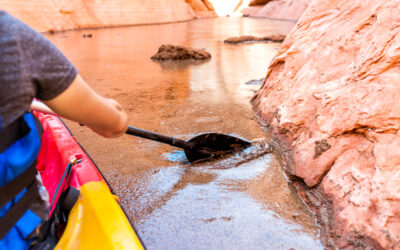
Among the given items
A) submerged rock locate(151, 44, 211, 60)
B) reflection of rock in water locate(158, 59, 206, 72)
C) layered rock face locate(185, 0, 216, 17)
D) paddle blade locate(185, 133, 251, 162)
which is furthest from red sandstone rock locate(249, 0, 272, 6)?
paddle blade locate(185, 133, 251, 162)

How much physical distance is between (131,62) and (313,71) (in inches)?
174

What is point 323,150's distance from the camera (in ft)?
5.49

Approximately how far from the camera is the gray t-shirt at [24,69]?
0.56m

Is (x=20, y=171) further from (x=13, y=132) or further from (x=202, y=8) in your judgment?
(x=202, y=8)

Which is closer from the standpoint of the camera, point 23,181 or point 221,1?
point 23,181

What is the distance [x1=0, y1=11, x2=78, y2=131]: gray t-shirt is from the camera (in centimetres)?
56

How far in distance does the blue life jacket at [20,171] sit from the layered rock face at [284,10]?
1873 centimetres

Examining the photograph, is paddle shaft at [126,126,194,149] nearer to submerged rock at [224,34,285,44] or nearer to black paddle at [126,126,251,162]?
black paddle at [126,126,251,162]

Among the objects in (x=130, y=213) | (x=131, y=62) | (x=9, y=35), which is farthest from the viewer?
(x=131, y=62)

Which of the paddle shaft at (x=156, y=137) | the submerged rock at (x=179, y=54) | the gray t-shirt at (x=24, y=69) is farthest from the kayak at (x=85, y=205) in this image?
the submerged rock at (x=179, y=54)

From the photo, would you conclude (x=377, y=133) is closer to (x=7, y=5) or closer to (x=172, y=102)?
(x=172, y=102)

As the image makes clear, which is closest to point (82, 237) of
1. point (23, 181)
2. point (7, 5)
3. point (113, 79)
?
point (23, 181)

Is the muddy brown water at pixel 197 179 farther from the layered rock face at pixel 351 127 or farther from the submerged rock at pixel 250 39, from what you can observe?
the submerged rock at pixel 250 39

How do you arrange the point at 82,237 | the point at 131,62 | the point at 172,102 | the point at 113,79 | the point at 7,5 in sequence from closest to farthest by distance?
the point at 82,237
the point at 172,102
the point at 113,79
the point at 131,62
the point at 7,5
